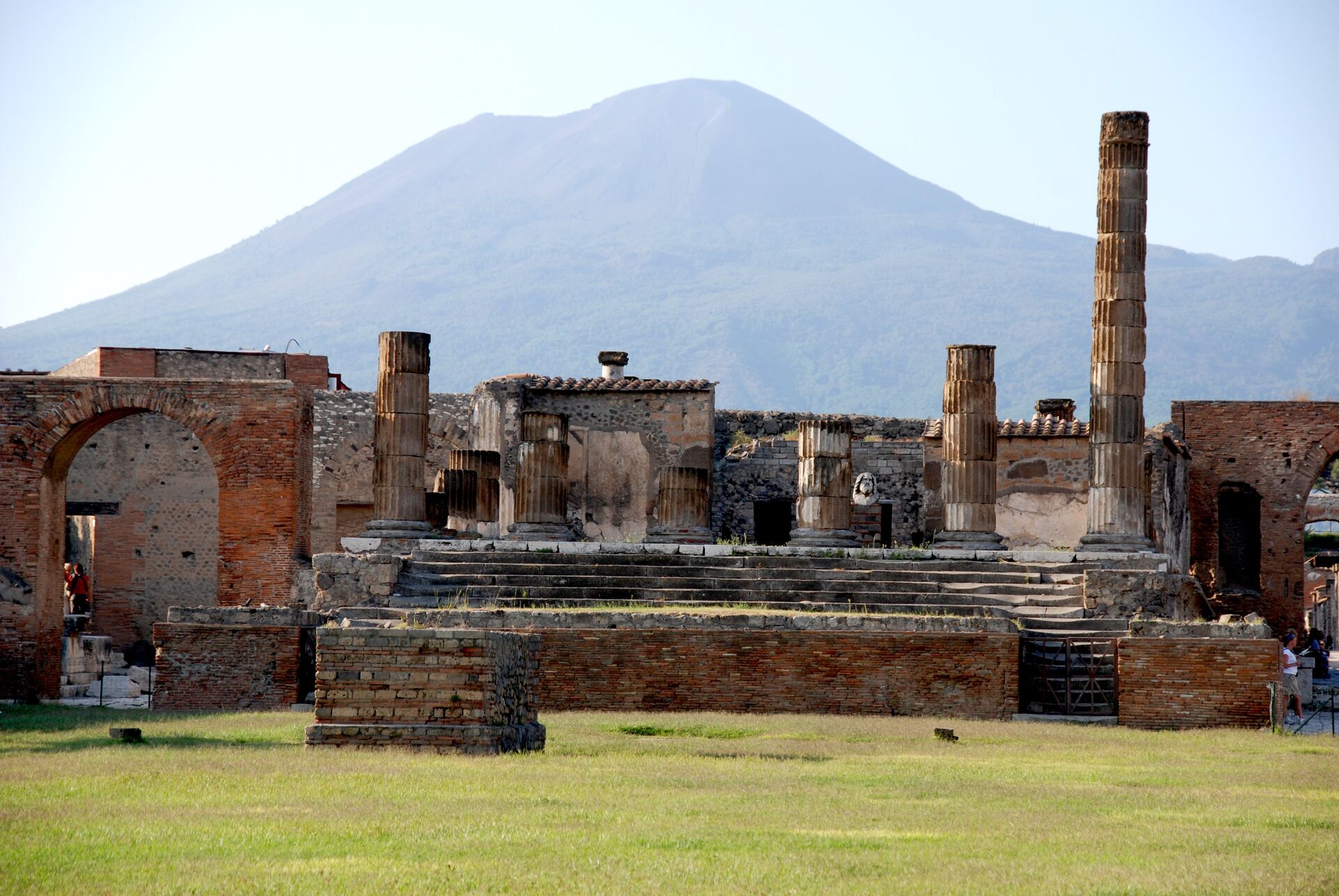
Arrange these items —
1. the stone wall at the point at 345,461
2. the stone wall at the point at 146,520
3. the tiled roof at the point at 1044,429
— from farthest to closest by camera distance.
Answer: the stone wall at the point at 345,461 < the stone wall at the point at 146,520 < the tiled roof at the point at 1044,429

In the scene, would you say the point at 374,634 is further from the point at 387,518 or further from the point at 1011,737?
the point at 387,518

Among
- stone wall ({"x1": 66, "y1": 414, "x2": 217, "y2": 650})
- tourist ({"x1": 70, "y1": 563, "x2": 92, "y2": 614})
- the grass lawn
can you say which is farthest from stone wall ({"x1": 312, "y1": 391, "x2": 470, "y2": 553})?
the grass lawn

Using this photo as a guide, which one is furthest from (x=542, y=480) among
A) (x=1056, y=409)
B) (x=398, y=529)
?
(x=1056, y=409)

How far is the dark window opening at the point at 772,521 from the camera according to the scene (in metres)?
34.1

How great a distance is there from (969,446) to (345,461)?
41.9 ft

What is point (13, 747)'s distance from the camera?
13219 millimetres

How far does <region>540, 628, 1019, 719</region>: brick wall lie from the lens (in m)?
17.6

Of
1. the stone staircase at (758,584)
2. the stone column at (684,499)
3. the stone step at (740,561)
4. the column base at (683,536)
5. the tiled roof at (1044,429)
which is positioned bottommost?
the stone staircase at (758,584)

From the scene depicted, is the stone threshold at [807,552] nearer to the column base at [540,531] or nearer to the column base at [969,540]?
the column base at [969,540]

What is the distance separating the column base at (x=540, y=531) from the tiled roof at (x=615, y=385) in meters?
6.63

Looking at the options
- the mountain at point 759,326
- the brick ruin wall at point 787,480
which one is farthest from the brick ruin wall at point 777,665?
the mountain at point 759,326

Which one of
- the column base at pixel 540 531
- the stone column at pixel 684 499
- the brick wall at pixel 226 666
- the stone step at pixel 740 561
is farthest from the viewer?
the stone column at pixel 684 499

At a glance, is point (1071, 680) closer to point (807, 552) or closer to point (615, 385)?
point (807, 552)

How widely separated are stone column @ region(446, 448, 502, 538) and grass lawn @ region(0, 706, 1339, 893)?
1159 cm
